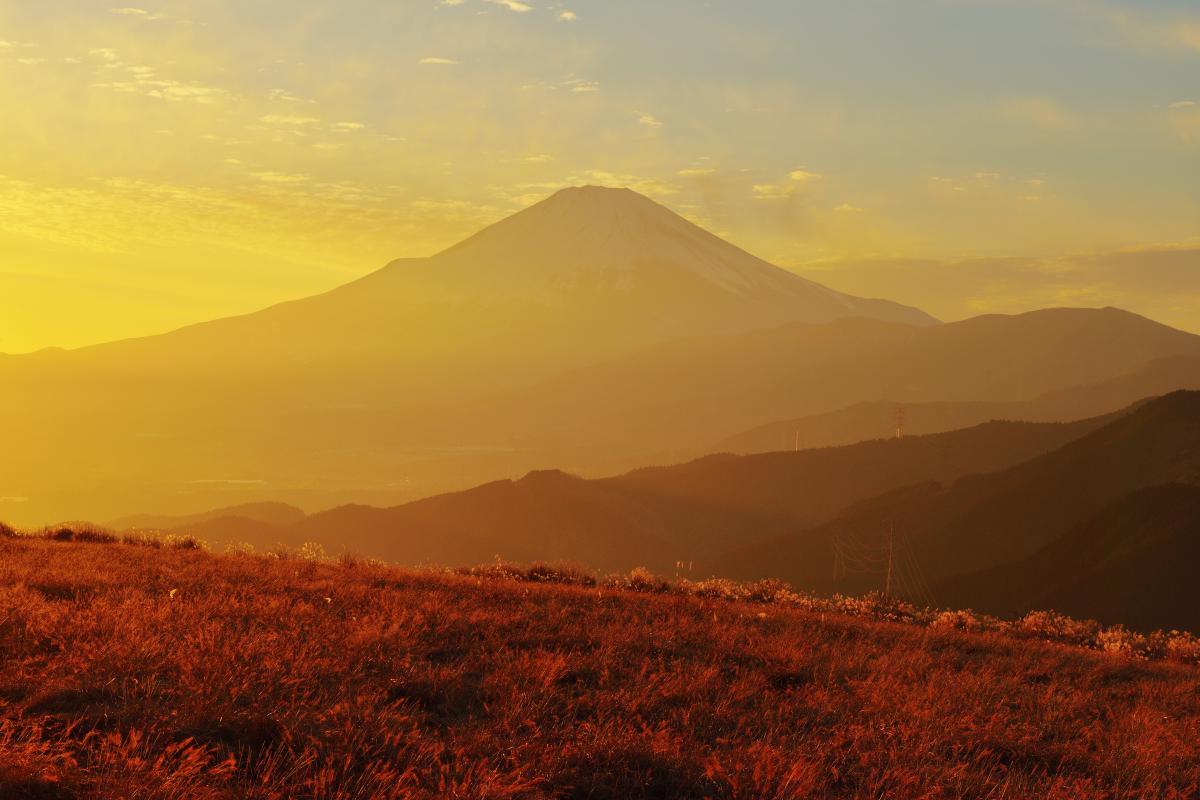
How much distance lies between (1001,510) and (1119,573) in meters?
33.8

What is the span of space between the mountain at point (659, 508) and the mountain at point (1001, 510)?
1939cm

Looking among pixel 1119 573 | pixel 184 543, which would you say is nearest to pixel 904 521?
pixel 1119 573

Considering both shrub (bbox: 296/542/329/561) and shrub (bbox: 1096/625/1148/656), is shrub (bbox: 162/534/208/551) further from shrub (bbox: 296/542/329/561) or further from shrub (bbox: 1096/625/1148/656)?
shrub (bbox: 1096/625/1148/656)

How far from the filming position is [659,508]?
137m

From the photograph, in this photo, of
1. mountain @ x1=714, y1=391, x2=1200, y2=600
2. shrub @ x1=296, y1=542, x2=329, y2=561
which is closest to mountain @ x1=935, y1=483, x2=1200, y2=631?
mountain @ x1=714, y1=391, x2=1200, y2=600

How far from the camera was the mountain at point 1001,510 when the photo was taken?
3182 inches

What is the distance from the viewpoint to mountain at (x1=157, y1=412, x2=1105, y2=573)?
126 meters

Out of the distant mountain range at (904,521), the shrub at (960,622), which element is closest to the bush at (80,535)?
the distant mountain range at (904,521)

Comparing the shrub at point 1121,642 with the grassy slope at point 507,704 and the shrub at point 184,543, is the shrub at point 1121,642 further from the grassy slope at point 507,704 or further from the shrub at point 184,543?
the shrub at point 184,543

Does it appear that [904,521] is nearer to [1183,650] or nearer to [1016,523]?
[1016,523]

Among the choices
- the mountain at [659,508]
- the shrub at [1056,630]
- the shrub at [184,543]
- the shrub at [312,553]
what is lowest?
the mountain at [659,508]

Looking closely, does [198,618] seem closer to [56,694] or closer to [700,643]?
[56,694]

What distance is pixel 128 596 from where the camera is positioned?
8930 mm

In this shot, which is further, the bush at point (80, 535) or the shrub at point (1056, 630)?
the bush at point (80, 535)
